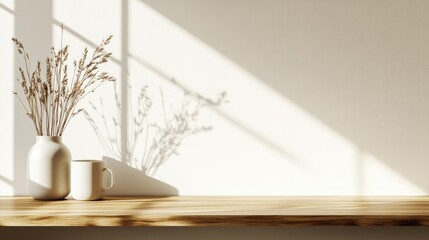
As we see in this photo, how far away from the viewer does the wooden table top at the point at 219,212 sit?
5.18ft

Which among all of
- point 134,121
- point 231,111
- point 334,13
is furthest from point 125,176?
point 334,13

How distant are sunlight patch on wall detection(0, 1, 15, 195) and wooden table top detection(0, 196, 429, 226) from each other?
0.26m

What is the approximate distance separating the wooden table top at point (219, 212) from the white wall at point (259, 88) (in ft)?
0.59

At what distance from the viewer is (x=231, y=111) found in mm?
2084

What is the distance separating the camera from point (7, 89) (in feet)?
6.92

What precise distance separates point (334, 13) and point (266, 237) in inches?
35.1

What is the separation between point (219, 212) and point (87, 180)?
1.76ft

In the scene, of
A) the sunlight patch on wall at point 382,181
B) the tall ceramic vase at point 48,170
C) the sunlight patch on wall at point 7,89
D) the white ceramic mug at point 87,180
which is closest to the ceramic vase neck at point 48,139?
the tall ceramic vase at point 48,170

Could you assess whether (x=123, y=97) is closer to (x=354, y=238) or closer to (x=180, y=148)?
(x=180, y=148)

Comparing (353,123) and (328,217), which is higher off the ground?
(353,123)

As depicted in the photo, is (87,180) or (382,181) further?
(382,181)

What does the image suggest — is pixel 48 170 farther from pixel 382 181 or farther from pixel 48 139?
pixel 382 181

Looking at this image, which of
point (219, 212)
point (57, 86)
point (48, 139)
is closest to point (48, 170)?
point (48, 139)

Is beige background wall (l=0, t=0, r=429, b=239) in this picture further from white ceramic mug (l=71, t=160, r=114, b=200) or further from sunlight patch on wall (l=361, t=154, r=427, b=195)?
white ceramic mug (l=71, t=160, r=114, b=200)
